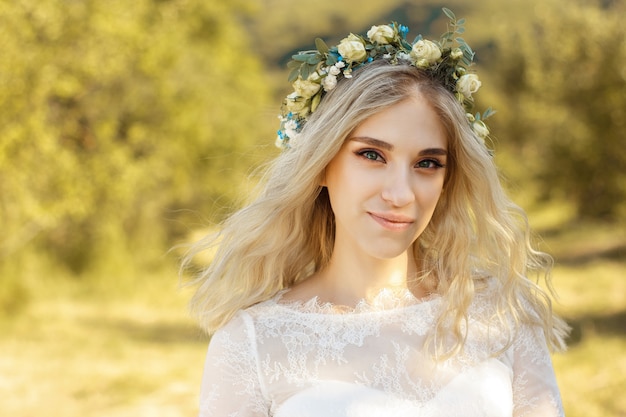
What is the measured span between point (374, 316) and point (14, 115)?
10.1 m

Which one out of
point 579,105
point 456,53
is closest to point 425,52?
point 456,53

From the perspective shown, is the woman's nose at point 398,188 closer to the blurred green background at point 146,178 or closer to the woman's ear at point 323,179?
the woman's ear at point 323,179

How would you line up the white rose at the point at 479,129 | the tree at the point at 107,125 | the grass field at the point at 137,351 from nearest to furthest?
the white rose at the point at 479,129
the grass field at the point at 137,351
the tree at the point at 107,125

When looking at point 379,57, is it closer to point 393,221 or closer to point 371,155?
point 371,155

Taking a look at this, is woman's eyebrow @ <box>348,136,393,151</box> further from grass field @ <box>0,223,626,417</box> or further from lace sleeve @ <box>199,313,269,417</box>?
grass field @ <box>0,223,626,417</box>

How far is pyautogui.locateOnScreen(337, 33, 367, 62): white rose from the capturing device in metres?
2.73

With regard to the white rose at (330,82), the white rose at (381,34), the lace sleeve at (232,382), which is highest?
the white rose at (381,34)

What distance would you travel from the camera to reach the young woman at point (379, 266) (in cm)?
267

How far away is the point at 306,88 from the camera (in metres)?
2.83

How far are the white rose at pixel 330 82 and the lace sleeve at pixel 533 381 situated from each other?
1.05 meters

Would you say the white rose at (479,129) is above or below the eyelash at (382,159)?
above

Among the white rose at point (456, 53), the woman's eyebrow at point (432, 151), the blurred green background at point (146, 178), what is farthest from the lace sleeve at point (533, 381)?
the blurred green background at point (146, 178)

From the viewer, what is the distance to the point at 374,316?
288 centimetres

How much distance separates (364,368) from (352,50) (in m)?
1.04
